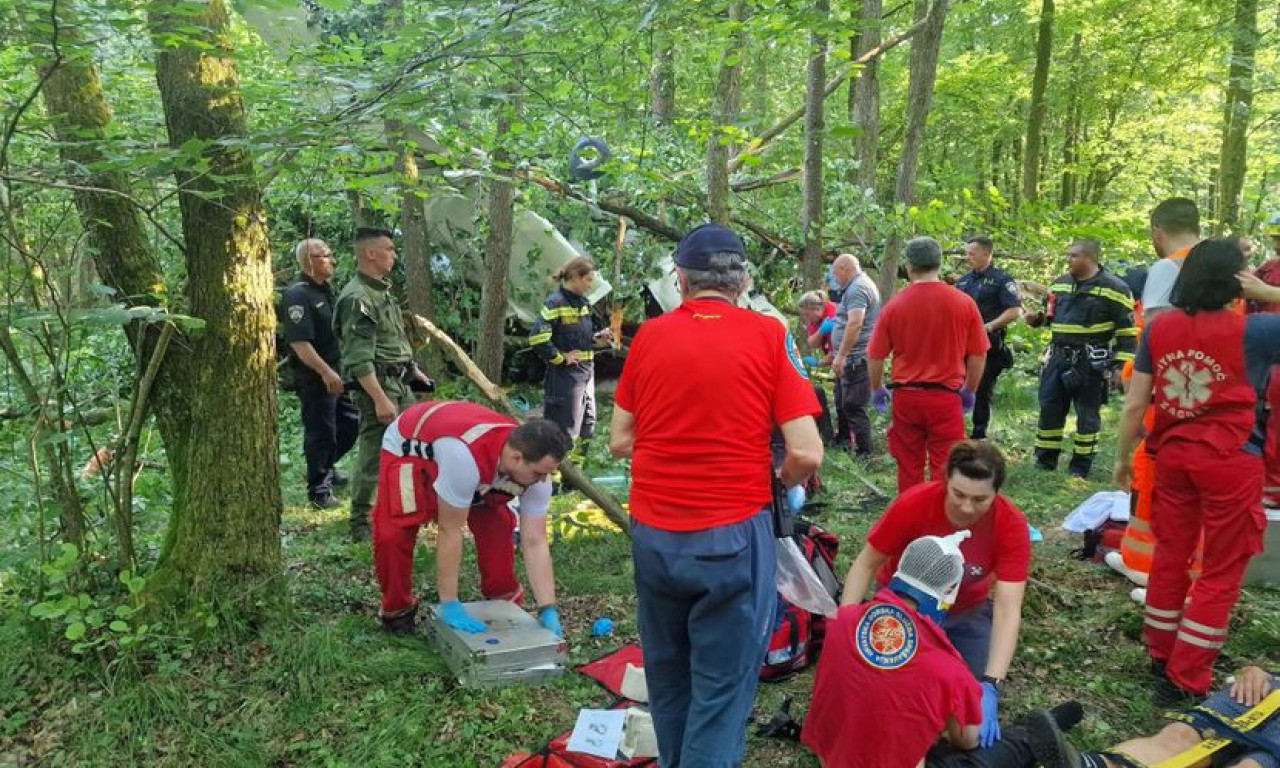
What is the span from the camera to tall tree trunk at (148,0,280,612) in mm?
3580

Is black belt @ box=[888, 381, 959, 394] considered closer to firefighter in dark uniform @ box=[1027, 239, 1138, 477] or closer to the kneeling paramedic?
the kneeling paramedic

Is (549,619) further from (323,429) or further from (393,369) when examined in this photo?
(323,429)

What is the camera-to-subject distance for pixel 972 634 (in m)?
3.35

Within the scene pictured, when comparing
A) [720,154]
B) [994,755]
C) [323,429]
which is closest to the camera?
[994,755]

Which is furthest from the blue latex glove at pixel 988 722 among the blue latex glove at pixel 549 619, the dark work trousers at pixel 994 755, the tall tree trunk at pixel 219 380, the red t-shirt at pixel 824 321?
the red t-shirt at pixel 824 321

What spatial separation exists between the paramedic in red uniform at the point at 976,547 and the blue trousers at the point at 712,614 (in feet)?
2.71

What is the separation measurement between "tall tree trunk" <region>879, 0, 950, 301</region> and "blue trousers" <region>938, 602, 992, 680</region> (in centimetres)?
591

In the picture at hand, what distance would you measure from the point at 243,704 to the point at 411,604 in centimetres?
83

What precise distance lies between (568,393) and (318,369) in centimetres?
188

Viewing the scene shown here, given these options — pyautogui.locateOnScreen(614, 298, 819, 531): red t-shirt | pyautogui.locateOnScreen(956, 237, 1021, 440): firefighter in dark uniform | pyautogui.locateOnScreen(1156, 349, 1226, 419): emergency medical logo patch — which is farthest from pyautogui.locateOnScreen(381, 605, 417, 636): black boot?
pyautogui.locateOnScreen(956, 237, 1021, 440): firefighter in dark uniform

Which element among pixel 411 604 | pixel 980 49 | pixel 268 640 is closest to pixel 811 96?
pixel 411 604

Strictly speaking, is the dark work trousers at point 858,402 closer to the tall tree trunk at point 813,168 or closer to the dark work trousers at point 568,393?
the tall tree trunk at point 813,168

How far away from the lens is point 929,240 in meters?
5.02

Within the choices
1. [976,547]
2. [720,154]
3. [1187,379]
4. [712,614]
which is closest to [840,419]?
[720,154]
